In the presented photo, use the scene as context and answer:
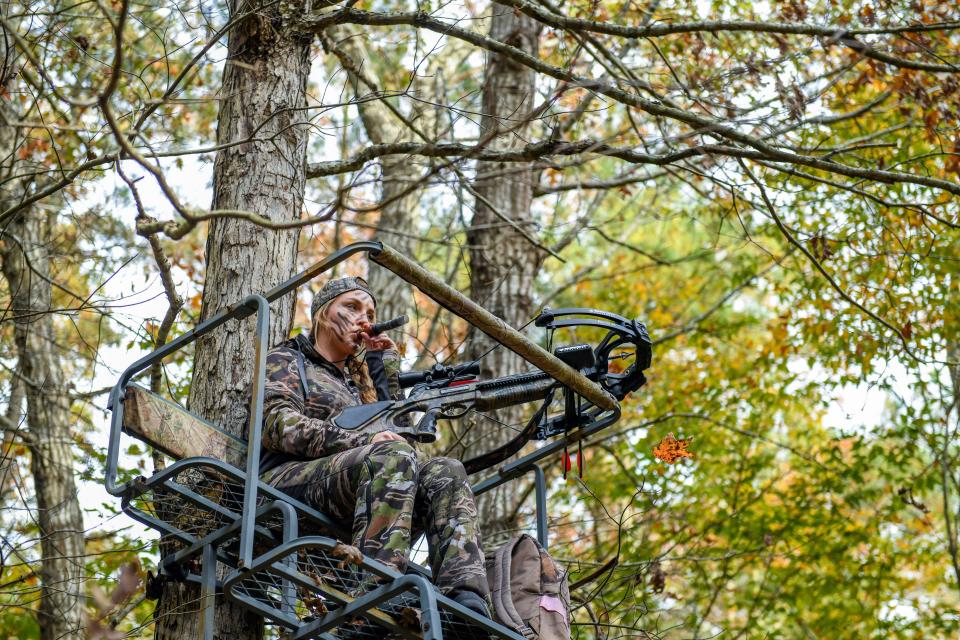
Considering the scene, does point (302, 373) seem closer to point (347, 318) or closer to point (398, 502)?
point (347, 318)

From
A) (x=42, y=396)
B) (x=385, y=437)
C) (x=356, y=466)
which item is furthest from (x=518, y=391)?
(x=42, y=396)

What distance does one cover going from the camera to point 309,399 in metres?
4.99

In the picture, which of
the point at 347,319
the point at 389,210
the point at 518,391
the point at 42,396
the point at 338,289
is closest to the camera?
the point at 518,391

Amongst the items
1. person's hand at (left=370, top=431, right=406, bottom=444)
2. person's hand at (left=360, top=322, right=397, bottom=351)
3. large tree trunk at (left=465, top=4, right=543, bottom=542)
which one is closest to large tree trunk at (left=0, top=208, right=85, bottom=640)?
large tree trunk at (left=465, top=4, right=543, bottom=542)

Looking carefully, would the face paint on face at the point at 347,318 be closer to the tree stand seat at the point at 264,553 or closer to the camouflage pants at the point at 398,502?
the tree stand seat at the point at 264,553

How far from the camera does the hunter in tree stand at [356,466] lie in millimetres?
4176

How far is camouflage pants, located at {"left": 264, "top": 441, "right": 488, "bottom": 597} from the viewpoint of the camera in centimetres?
415

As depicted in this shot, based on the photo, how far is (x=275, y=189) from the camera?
5859mm

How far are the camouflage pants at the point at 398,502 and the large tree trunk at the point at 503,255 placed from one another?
4.22 metres

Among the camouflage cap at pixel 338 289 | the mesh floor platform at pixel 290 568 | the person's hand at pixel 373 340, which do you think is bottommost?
the mesh floor platform at pixel 290 568

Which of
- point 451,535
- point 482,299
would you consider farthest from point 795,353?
point 451,535

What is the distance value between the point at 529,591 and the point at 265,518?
42.2 inches

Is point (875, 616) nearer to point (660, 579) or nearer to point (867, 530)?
point (867, 530)

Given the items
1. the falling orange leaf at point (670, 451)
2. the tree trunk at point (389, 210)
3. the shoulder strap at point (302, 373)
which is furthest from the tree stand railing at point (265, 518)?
the tree trunk at point (389, 210)
